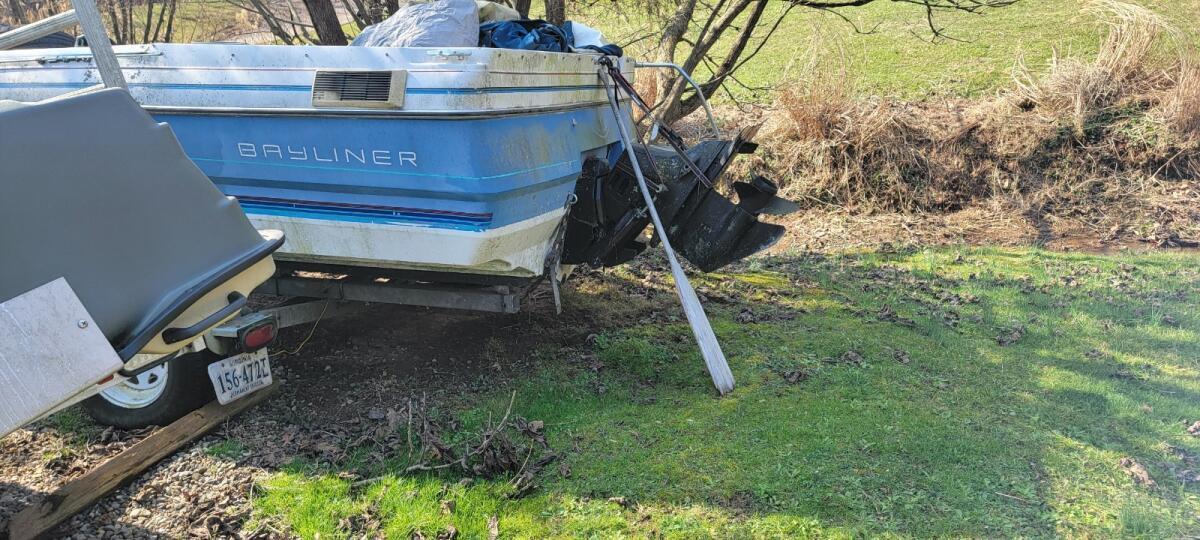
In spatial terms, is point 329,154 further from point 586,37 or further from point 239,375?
point 586,37

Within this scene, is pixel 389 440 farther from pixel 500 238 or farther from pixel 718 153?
pixel 718 153

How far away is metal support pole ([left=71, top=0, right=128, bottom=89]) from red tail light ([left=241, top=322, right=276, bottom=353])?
1.13m

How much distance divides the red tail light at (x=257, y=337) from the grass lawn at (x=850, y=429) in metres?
0.57

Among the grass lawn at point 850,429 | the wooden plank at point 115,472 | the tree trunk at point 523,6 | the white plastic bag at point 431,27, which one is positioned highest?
the white plastic bag at point 431,27

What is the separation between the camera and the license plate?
373 cm

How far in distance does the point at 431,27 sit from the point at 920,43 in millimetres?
9911

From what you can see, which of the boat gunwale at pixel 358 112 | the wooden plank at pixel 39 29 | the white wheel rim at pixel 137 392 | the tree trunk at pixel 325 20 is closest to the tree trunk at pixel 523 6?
the tree trunk at pixel 325 20

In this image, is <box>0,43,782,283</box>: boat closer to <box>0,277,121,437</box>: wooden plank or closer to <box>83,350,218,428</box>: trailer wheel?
<box>83,350,218,428</box>: trailer wheel

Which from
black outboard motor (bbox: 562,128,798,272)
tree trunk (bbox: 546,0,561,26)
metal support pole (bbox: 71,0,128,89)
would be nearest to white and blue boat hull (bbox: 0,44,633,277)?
black outboard motor (bbox: 562,128,798,272)

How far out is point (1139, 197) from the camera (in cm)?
836

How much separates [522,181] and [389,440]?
53.6 inches

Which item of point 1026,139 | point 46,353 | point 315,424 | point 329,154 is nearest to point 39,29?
point 329,154

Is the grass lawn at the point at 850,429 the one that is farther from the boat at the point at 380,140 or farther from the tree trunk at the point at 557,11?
the tree trunk at the point at 557,11

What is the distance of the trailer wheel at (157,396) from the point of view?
158 inches
